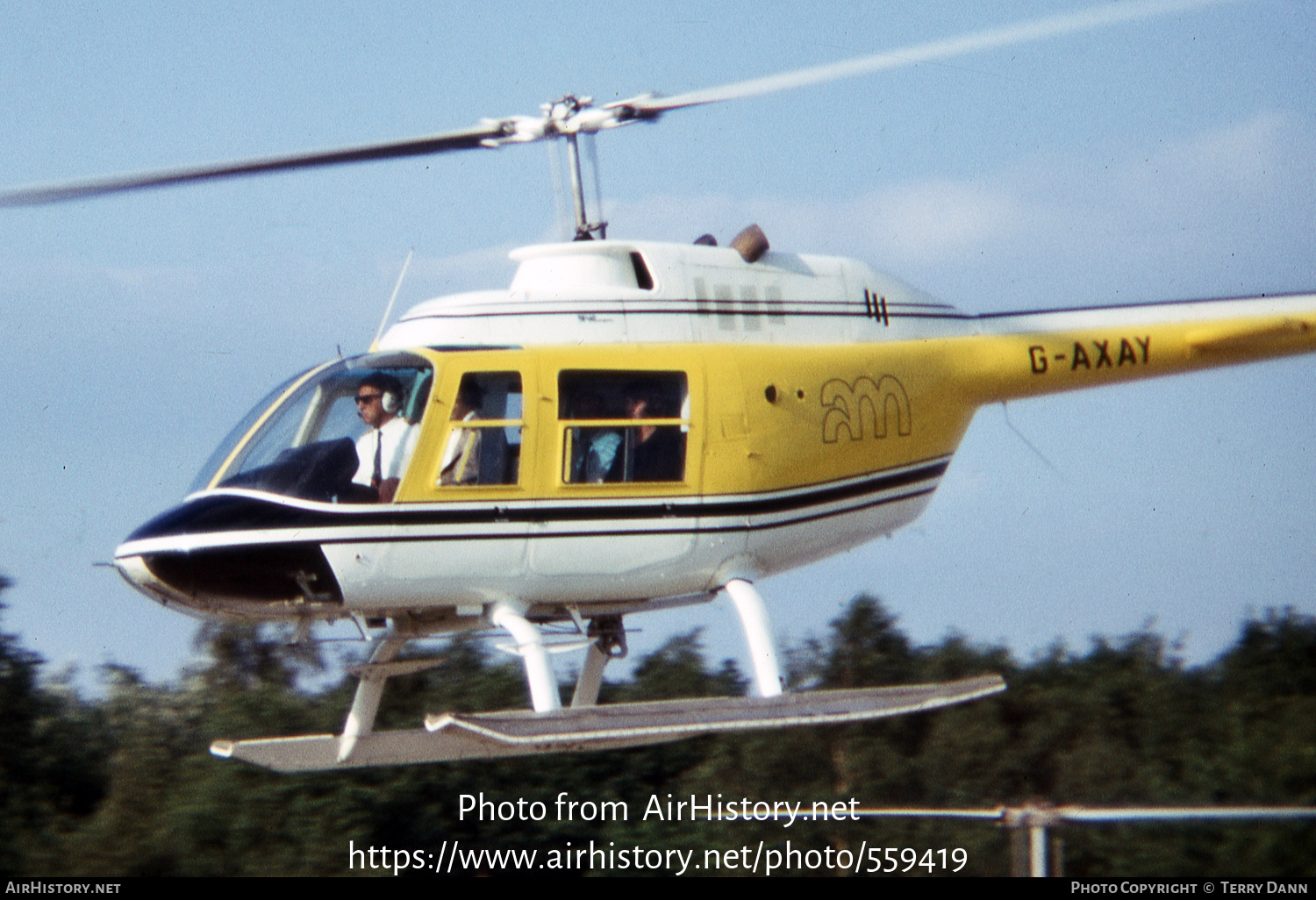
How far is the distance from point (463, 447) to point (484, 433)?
0.14 m

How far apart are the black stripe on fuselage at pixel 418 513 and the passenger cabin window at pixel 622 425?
172 mm

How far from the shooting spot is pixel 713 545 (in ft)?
29.7

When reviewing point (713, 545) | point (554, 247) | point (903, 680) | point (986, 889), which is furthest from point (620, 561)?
point (903, 680)

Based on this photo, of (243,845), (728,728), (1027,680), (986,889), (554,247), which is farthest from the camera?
(1027,680)

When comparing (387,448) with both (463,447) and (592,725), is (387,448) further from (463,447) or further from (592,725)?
(592,725)

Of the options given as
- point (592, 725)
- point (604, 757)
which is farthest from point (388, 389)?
point (604, 757)

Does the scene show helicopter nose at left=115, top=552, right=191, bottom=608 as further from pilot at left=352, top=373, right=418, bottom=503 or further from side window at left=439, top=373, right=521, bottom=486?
side window at left=439, top=373, right=521, bottom=486

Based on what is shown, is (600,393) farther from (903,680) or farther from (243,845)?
(903,680)

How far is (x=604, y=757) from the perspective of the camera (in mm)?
14398

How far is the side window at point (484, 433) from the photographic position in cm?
A: 859

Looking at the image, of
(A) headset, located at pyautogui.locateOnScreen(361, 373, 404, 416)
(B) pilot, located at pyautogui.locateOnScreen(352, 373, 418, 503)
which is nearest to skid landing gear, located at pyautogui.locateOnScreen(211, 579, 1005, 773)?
(B) pilot, located at pyautogui.locateOnScreen(352, 373, 418, 503)

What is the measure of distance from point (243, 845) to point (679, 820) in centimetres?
338

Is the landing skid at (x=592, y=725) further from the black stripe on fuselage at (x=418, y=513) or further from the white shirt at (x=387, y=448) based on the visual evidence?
the white shirt at (x=387, y=448)

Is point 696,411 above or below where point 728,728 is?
above
